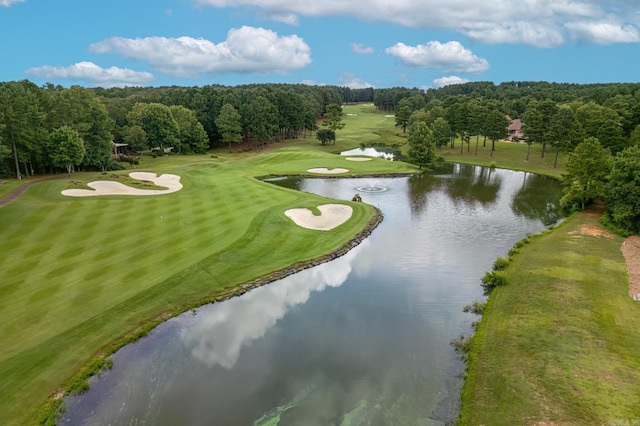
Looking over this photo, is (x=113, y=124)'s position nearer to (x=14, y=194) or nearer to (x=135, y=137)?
(x=135, y=137)

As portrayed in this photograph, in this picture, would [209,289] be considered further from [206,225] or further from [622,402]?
[622,402]

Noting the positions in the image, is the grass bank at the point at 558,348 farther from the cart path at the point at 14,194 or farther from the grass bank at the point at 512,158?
the grass bank at the point at 512,158

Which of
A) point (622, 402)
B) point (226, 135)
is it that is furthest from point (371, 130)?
point (622, 402)

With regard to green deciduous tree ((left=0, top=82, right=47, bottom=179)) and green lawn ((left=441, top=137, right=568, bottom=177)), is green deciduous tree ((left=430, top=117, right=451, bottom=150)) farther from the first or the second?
green deciduous tree ((left=0, top=82, right=47, bottom=179))

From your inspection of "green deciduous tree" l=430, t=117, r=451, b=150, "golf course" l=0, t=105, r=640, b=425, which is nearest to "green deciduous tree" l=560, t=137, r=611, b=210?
"golf course" l=0, t=105, r=640, b=425

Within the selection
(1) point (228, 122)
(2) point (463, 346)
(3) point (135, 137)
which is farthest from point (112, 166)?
(2) point (463, 346)
